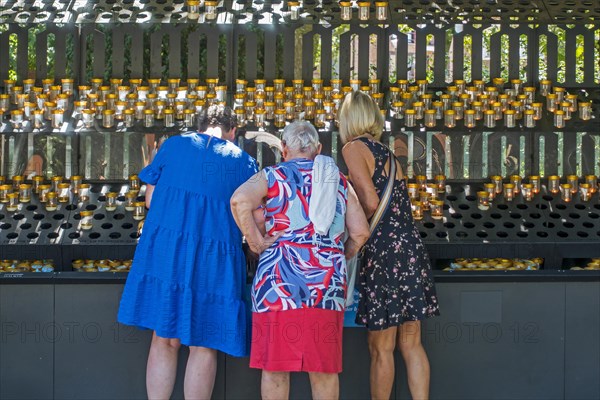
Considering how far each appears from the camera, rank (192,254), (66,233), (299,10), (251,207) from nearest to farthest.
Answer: (251,207) < (192,254) < (66,233) < (299,10)

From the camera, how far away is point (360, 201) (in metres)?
4.95

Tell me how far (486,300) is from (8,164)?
114 inches

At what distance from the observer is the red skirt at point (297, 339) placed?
451 cm

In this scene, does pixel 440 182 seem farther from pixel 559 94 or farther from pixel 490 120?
pixel 559 94

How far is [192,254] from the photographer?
16.0ft

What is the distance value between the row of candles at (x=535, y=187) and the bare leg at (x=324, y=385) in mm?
1756

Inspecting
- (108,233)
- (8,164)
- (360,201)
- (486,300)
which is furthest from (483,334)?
(8,164)

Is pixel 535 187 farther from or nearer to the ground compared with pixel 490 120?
nearer to the ground

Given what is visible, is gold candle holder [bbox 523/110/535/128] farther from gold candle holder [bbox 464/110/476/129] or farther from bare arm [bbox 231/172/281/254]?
bare arm [bbox 231/172/281/254]

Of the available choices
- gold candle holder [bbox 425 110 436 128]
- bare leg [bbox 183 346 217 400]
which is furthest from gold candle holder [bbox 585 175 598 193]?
bare leg [bbox 183 346 217 400]

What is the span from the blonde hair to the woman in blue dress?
547 millimetres

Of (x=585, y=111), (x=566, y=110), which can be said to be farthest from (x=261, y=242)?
(x=585, y=111)

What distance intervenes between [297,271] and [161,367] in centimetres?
101

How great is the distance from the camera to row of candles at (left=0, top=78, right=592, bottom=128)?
236 inches
